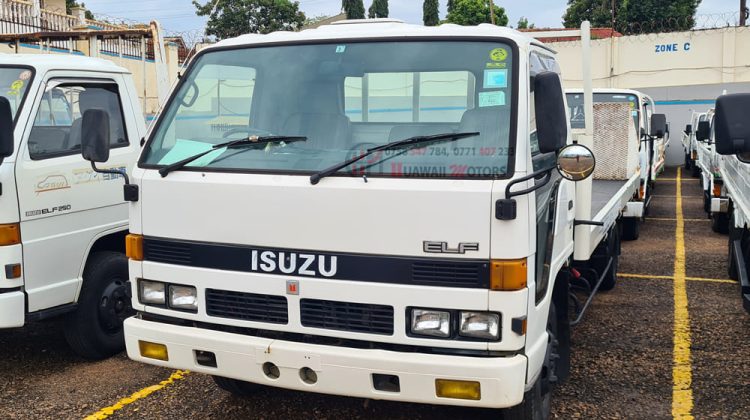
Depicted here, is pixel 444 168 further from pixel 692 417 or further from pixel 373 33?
pixel 692 417

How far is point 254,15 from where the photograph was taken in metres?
35.5

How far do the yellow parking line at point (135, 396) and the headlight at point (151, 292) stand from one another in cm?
109

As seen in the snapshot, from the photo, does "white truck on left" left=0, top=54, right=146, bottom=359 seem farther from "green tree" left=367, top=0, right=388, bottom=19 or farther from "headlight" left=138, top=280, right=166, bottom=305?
"green tree" left=367, top=0, right=388, bottom=19

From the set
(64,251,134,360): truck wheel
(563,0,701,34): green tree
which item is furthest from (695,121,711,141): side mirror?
(563,0,701,34): green tree

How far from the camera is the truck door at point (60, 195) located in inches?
189

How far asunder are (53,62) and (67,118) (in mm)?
399

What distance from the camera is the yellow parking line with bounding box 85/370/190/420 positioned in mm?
4411

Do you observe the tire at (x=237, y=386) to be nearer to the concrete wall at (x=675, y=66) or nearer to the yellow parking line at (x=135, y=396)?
the yellow parking line at (x=135, y=396)

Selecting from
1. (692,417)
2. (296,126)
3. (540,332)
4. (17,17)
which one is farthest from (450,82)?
(17,17)

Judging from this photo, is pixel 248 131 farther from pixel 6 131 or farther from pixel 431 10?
pixel 431 10

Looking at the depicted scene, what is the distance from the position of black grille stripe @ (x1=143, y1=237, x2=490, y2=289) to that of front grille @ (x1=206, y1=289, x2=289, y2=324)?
13cm

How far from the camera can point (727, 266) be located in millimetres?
8359

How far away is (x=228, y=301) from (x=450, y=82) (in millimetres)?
1496

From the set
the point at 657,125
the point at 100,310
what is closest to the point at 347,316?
the point at 100,310
